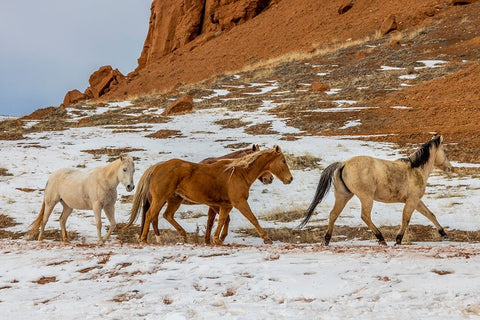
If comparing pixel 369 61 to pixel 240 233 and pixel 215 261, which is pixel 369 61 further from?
pixel 215 261

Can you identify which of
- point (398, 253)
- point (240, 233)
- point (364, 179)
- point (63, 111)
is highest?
point (63, 111)

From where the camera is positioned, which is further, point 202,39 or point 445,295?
point 202,39

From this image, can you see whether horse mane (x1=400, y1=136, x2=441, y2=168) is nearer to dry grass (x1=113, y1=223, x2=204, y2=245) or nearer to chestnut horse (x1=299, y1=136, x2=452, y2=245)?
chestnut horse (x1=299, y1=136, x2=452, y2=245)

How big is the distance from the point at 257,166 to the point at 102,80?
7235 cm

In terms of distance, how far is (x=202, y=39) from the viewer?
82938 mm

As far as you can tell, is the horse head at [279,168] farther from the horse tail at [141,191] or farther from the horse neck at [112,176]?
the horse neck at [112,176]

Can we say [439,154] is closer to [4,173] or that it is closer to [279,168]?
[279,168]

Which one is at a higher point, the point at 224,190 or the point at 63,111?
→ the point at 63,111

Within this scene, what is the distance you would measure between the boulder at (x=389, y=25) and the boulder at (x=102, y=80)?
41427 millimetres

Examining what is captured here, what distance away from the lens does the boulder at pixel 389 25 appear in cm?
5788

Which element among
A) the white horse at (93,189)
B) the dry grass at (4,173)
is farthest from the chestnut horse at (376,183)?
the dry grass at (4,173)

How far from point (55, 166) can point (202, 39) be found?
65142 millimetres

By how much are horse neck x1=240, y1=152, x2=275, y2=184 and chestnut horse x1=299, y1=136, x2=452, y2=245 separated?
1376 millimetres

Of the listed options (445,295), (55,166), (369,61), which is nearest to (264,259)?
(445,295)
